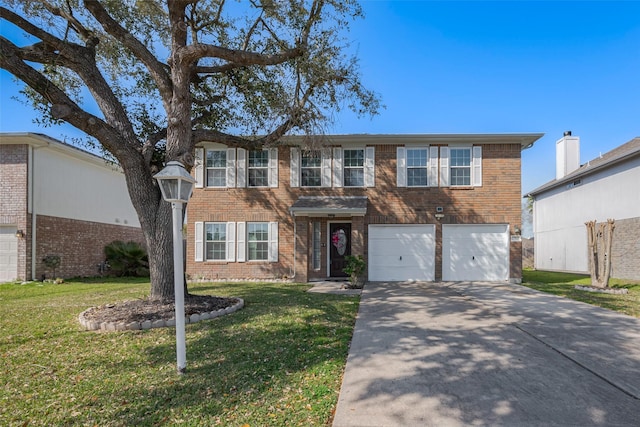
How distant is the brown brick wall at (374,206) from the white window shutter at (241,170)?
0.27 meters

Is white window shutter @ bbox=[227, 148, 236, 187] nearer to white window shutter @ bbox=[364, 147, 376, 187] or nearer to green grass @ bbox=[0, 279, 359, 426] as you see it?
white window shutter @ bbox=[364, 147, 376, 187]

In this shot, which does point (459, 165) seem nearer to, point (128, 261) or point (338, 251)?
point (338, 251)

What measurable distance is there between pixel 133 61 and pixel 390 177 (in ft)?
28.7

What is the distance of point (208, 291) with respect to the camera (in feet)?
32.2

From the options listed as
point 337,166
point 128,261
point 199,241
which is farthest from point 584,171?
point 128,261

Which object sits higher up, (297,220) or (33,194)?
(33,194)

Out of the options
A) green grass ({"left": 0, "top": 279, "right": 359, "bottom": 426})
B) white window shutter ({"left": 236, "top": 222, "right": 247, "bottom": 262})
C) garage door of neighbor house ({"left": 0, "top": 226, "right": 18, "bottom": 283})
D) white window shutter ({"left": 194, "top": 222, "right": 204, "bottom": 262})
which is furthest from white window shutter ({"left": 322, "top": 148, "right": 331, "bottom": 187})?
garage door of neighbor house ({"left": 0, "top": 226, "right": 18, "bottom": 283})

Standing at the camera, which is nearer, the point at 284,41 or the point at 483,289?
the point at 284,41

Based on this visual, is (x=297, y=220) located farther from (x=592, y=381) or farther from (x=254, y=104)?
(x=592, y=381)

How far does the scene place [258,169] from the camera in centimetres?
1311

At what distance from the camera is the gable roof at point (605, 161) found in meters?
13.0

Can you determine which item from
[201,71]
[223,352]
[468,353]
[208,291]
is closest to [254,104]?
[201,71]

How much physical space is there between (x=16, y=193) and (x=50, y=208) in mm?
1246

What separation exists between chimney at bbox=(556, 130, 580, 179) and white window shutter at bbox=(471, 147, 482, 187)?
9699 millimetres
